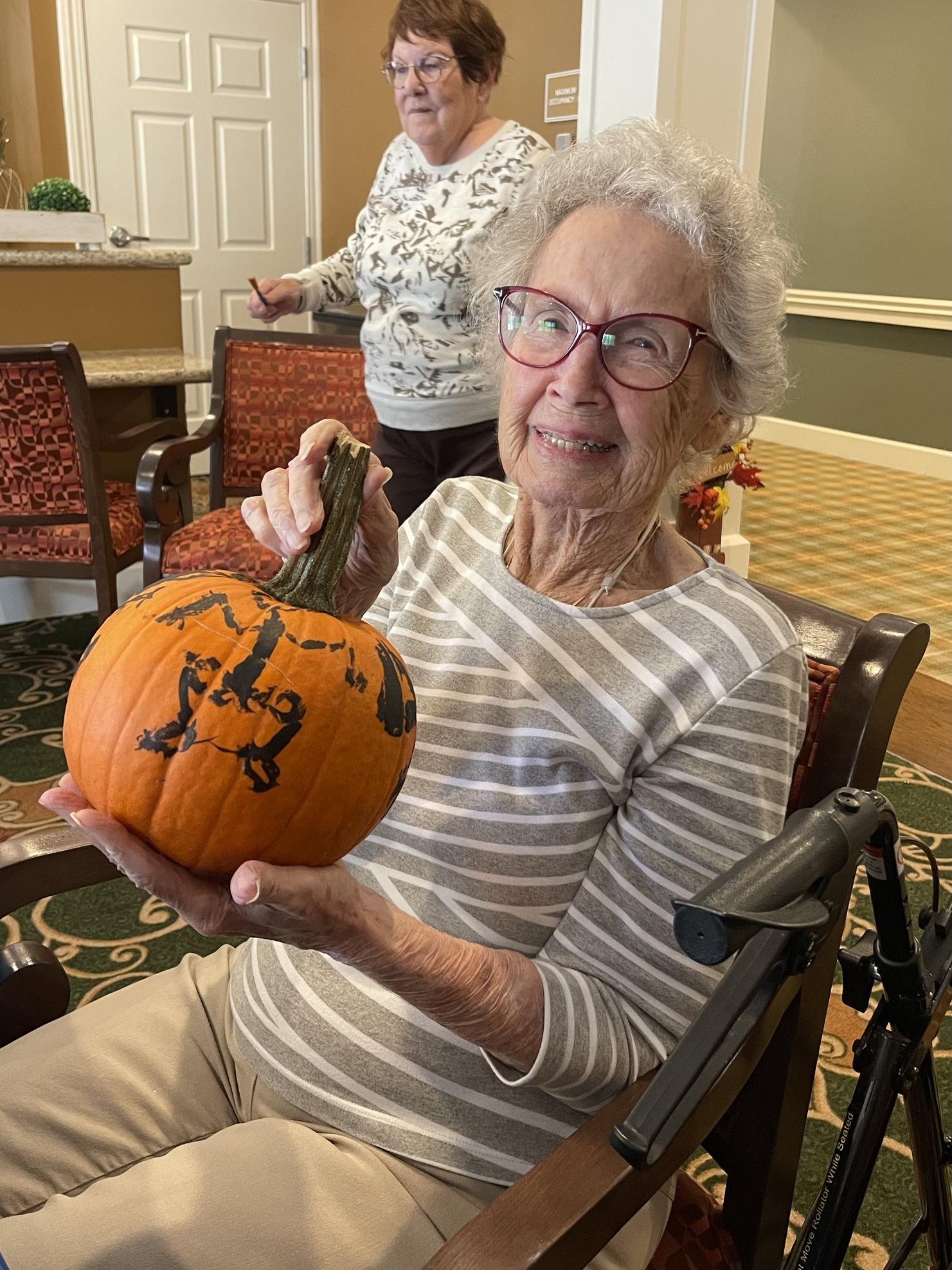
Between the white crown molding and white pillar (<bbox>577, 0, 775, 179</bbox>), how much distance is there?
302 centimetres

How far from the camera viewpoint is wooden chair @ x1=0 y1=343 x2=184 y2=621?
2.71 m

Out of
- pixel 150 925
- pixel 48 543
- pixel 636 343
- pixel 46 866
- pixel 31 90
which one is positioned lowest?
pixel 150 925

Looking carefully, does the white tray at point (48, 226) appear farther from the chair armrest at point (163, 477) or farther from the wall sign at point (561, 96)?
the wall sign at point (561, 96)

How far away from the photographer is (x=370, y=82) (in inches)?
263

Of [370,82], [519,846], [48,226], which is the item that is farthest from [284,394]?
[370,82]

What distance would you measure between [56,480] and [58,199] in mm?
1684

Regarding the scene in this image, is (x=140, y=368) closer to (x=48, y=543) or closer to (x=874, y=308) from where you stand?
(x=48, y=543)

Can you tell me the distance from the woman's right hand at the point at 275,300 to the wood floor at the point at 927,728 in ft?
6.64

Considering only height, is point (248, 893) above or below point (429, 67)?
below

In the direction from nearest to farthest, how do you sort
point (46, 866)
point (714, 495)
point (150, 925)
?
point (46, 866) → point (150, 925) → point (714, 495)

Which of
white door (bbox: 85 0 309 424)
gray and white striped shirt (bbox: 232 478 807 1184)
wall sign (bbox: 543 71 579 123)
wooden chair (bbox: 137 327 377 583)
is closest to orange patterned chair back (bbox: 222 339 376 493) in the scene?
wooden chair (bbox: 137 327 377 583)

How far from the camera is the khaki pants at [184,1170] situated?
78 centimetres

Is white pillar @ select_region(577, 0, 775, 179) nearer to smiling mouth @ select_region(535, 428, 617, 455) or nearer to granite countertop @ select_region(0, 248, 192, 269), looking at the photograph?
granite countertop @ select_region(0, 248, 192, 269)

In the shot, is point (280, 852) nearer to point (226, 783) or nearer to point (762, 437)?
point (226, 783)
